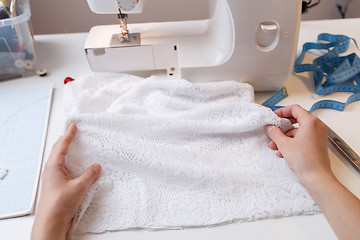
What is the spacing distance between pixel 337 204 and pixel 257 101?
442 mm

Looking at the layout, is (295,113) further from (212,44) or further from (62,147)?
(62,147)

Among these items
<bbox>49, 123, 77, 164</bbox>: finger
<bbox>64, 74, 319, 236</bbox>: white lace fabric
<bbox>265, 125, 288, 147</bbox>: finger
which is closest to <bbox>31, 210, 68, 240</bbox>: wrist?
<bbox>64, 74, 319, 236</bbox>: white lace fabric

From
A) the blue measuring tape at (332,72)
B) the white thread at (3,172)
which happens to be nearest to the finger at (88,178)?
the white thread at (3,172)

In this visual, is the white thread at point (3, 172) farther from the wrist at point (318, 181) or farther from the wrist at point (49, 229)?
the wrist at point (318, 181)

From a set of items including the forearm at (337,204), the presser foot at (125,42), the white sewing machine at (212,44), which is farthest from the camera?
the presser foot at (125,42)

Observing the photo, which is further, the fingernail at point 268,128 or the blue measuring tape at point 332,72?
the blue measuring tape at point 332,72

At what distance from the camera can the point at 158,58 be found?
105cm

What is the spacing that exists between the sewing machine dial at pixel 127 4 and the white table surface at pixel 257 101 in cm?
33

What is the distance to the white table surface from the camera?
0.67 m

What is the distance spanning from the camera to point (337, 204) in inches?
25.9

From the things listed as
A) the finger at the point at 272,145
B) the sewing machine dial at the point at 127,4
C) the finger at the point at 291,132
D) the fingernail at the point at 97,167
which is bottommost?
the finger at the point at 272,145

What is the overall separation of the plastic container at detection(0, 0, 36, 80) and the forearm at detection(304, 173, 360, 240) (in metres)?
1.01

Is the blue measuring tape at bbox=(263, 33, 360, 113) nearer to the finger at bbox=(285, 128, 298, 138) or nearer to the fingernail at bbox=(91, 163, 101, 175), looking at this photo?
the finger at bbox=(285, 128, 298, 138)

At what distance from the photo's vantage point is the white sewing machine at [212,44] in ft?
2.91
